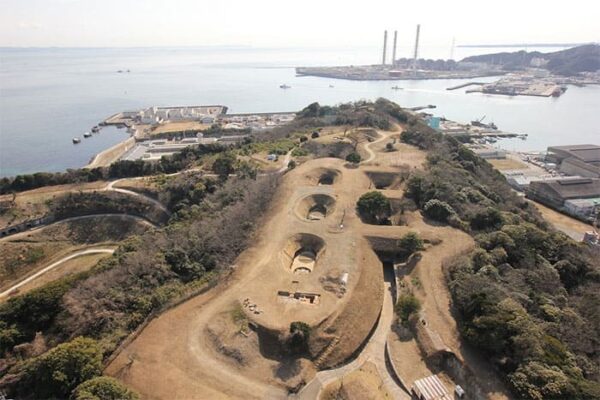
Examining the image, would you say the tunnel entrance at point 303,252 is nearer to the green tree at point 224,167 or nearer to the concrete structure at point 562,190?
the green tree at point 224,167

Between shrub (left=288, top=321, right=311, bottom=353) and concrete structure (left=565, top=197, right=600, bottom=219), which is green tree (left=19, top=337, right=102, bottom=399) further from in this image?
concrete structure (left=565, top=197, right=600, bottom=219)

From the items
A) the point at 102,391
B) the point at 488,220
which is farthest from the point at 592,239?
the point at 102,391

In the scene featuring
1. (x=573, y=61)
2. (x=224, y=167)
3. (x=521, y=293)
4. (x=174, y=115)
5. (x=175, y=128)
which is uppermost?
(x=573, y=61)

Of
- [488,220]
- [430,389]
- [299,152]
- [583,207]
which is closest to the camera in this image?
[430,389]

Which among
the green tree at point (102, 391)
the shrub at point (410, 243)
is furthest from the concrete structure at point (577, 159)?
the green tree at point (102, 391)

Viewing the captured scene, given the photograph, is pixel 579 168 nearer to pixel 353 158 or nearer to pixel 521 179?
pixel 521 179

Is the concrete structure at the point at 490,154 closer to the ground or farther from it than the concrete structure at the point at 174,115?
closer to the ground
